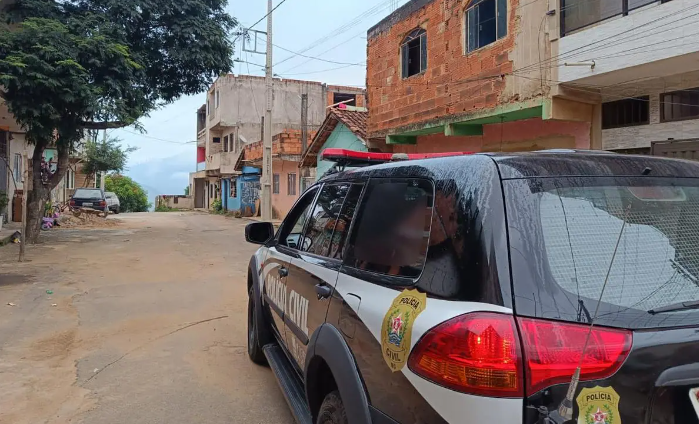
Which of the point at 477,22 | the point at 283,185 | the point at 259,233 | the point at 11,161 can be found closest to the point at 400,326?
the point at 259,233

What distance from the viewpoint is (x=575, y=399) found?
4.47 ft

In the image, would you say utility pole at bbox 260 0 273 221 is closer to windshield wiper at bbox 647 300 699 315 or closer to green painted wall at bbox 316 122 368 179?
green painted wall at bbox 316 122 368 179

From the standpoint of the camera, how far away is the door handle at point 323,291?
2.40m

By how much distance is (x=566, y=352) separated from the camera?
54.9 inches

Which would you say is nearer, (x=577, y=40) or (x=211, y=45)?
(x=577, y=40)

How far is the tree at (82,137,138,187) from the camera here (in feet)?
102

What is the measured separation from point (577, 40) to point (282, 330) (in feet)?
23.5

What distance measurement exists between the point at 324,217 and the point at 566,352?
5.83 feet

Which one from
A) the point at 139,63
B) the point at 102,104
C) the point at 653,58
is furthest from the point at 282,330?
the point at 139,63


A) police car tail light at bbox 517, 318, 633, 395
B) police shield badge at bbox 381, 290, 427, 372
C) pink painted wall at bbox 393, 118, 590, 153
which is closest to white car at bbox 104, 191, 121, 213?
pink painted wall at bbox 393, 118, 590, 153

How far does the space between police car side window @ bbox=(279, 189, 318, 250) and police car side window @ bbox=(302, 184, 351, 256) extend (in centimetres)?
11

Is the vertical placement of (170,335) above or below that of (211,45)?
below

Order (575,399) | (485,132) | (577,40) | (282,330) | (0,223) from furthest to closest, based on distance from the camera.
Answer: (0,223), (485,132), (577,40), (282,330), (575,399)

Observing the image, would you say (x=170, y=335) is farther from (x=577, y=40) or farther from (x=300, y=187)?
(x=300, y=187)
